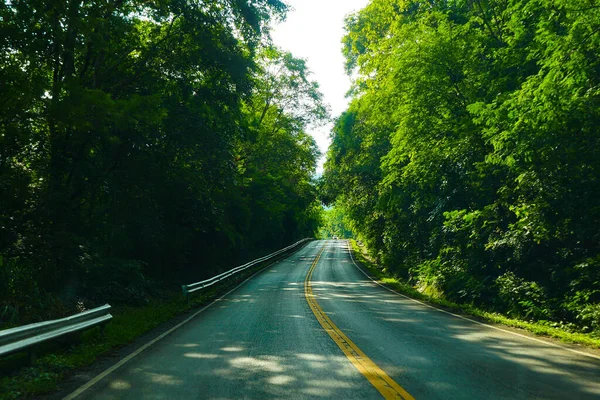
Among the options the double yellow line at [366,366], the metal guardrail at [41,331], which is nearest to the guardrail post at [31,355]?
the metal guardrail at [41,331]

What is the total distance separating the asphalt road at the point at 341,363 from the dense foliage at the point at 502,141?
330 cm

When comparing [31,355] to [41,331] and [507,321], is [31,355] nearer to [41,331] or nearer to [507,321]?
[41,331]

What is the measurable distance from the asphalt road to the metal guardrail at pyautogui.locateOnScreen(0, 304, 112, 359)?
1.07 m

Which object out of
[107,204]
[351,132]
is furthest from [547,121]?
[351,132]

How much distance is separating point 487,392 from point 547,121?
8.03 meters

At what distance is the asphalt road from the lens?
4.99 m

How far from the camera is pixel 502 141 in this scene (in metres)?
11.6

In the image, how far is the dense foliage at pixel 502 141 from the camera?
10.2 metres

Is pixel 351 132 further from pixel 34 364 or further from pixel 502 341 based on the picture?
pixel 34 364

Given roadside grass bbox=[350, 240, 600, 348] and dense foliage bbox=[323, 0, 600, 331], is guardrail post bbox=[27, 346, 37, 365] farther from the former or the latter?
dense foliage bbox=[323, 0, 600, 331]

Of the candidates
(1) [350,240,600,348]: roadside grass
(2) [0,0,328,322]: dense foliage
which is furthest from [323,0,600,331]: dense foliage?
(2) [0,0,328,322]: dense foliage

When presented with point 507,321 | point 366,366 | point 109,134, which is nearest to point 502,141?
point 507,321

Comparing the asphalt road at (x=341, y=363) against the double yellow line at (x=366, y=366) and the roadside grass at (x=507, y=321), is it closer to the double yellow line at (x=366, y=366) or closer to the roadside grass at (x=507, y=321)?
the double yellow line at (x=366, y=366)

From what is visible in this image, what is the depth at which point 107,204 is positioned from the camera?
50.7 ft
